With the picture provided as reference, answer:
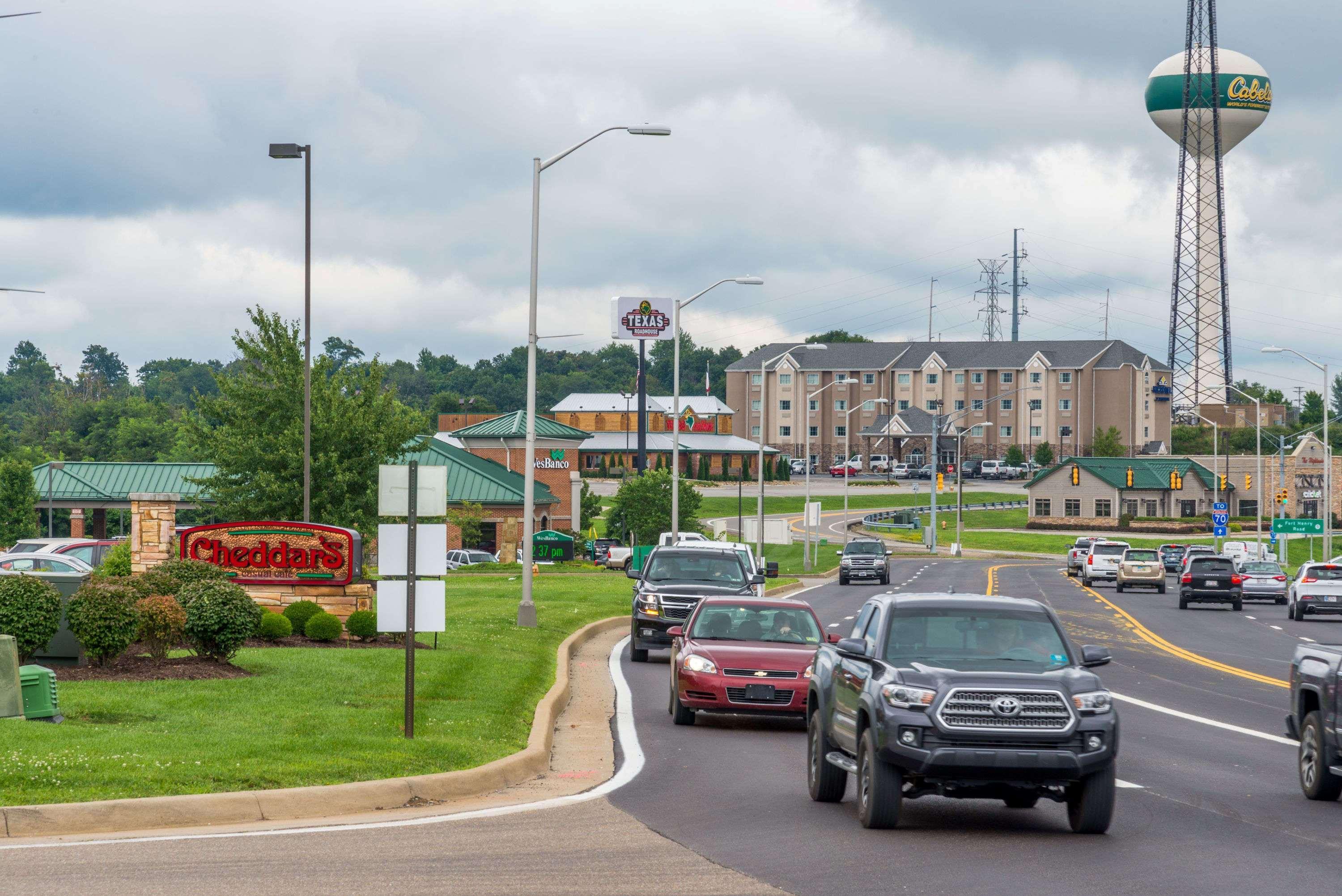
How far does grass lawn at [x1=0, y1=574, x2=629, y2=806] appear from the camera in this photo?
441 inches

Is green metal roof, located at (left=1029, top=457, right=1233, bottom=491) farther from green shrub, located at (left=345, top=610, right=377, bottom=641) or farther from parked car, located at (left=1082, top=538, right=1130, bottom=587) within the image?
green shrub, located at (left=345, top=610, right=377, bottom=641)

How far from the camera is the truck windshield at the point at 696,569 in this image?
25344 millimetres

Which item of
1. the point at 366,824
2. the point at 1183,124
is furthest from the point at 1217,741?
the point at 1183,124

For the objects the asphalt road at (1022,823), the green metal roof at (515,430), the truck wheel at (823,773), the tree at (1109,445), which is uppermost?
the tree at (1109,445)

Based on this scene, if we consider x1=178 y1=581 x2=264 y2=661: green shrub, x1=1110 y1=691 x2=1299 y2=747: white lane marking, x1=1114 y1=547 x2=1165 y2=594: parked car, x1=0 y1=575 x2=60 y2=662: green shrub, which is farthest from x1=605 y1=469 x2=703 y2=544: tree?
x1=0 y1=575 x2=60 y2=662: green shrub

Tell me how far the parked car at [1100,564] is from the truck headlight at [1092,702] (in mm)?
52277

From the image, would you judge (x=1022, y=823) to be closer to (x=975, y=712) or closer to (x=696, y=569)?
(x=975, y=712)

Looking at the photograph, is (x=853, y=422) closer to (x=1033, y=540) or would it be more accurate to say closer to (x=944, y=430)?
(x=944, y=430)

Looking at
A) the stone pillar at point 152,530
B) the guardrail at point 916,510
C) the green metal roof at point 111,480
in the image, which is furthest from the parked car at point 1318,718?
the guardrail at point 916,510

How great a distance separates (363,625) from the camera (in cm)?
2303

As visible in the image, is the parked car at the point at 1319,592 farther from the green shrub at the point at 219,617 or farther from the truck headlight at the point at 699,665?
the green shrub at the point at 219,617

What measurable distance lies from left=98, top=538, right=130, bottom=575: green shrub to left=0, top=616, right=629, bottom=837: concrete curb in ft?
53.3

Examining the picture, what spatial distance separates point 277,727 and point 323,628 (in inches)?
348

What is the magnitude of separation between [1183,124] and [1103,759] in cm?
14329
